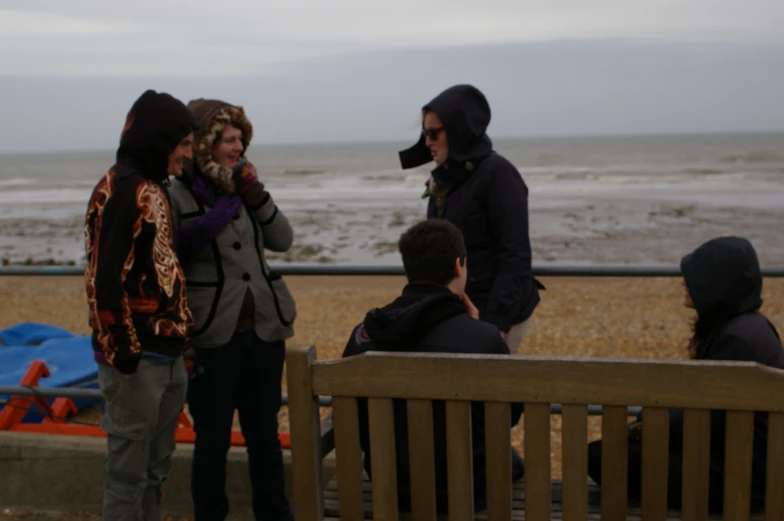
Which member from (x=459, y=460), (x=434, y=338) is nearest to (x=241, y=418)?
(x=434, y=338)

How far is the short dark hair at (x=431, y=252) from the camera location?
257cm

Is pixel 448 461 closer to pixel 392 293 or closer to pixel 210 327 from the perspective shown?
pixel 210 327

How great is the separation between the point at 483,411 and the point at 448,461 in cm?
20

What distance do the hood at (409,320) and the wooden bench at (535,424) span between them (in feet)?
0.56

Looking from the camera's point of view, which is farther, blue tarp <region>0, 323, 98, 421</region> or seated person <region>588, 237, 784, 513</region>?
blue tarp <region>0, 323, 98, 421</region>

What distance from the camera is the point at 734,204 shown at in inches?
1122

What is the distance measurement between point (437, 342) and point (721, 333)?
791 millimetres

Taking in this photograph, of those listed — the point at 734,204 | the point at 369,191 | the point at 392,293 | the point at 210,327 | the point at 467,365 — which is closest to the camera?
the point at 467,365

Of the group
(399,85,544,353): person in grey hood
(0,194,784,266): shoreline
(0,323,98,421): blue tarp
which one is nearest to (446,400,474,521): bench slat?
(399,85,544,353): person in grey hood

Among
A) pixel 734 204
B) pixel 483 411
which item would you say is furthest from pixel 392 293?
pixel 734 204

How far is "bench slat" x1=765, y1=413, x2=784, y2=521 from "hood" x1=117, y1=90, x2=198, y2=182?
75.9 inches

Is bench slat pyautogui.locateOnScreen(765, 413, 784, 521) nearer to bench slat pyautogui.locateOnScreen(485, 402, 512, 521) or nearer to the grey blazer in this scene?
bench slat pyautogui.locateOnScreen(485, 402, 512, 521)

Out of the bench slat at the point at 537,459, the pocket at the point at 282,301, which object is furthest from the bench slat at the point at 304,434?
the pocket at the point at 282,301

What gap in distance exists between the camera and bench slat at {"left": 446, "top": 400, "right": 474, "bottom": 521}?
2215 millimetres
